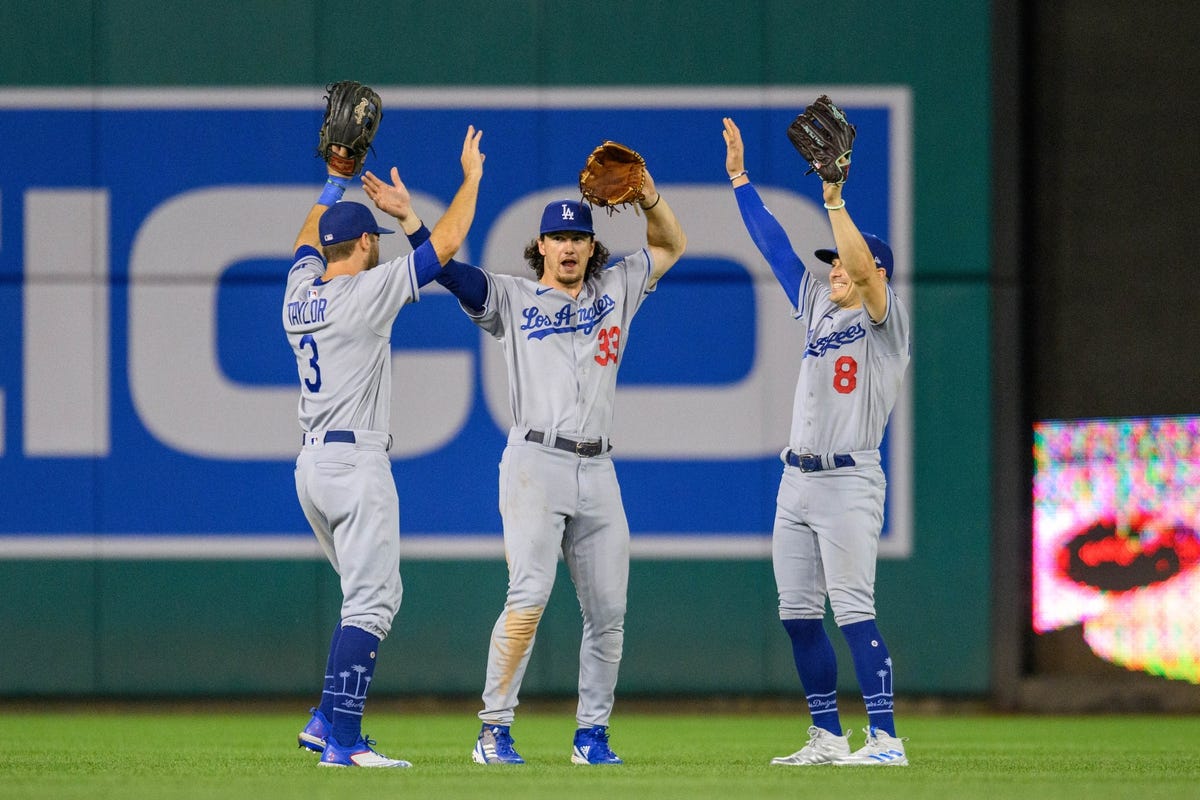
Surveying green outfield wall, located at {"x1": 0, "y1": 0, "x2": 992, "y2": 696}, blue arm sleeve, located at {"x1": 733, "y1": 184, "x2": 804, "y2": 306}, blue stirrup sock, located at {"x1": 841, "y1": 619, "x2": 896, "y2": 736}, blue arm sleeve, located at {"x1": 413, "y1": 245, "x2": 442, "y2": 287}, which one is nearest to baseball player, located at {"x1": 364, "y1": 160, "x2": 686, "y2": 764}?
blue arm sleeve, located at {"x1": 413, "y1": 245, "x2": 442, "y2": 287}

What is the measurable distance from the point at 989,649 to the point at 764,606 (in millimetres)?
1357

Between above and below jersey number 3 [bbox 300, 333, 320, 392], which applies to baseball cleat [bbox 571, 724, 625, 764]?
below

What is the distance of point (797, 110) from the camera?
373 inches

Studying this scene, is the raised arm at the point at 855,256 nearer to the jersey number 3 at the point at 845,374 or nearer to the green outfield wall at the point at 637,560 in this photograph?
the jersey number 3 at the point at 845,374

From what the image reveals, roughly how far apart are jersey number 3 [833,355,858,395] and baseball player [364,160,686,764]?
874 mm

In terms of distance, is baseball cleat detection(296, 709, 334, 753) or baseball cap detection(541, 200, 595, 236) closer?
baseball cap detection(541, 200, 595, 236)

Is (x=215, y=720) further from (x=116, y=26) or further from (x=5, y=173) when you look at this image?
(x=116, y=26)

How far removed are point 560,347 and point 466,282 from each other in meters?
0.45

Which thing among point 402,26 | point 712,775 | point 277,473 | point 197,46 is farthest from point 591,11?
point 712,775

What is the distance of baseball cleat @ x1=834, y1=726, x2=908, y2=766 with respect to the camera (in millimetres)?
6211

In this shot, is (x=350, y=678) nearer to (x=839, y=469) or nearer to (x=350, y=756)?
(x=350, y=756)

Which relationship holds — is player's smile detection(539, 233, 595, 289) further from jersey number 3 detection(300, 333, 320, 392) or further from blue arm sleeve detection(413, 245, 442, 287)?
jersey number 3 detection(300, 333, 320, 392)

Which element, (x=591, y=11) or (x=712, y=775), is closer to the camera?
(x=712, y=775)

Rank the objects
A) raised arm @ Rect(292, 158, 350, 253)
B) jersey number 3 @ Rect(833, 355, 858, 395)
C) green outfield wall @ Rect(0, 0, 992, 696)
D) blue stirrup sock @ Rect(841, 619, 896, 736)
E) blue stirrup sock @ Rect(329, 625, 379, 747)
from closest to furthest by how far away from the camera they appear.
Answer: blue stirrup sock @ Rect(329, 625, 379, 747), blue stirrup sock @ Rect(841, 619, 896, 736), jersey number 3 @ Rect(833, 355, 858, 395), raised arm @ Rect(292, 158, 350, 253), green outfield wall @ Rect(0, 0, 992, 696)
